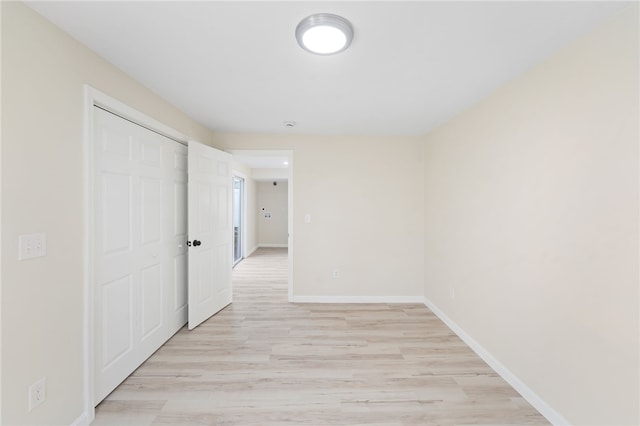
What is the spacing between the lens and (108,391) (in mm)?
1918

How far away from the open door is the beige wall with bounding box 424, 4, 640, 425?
2.85 m

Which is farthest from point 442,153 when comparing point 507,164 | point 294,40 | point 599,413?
point 599,413

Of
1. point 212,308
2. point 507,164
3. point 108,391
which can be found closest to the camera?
point 108,391

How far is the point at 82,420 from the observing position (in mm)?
1621

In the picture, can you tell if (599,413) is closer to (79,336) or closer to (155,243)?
(79,336)

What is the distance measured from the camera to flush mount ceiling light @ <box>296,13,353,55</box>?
54.5 inches

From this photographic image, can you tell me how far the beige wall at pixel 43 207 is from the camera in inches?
48.8

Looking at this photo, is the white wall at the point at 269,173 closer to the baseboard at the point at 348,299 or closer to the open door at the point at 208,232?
the open door at the point at 208,232

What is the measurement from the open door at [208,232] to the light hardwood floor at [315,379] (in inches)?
11.9

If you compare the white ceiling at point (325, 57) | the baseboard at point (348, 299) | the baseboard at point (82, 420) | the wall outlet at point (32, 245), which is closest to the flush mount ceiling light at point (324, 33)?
the white ceiling at point (325, 57)

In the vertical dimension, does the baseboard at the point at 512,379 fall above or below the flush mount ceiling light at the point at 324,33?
below

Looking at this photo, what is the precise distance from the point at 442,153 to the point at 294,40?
92.4 inches

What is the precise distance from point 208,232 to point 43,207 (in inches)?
71.9

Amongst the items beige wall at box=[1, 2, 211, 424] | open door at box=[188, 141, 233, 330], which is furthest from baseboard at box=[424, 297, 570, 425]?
beige wall at box=[1, 2, 211, 424]
